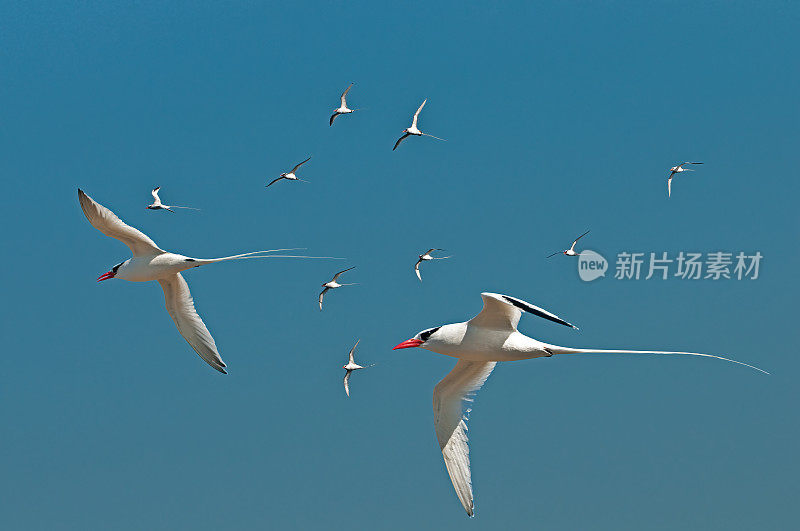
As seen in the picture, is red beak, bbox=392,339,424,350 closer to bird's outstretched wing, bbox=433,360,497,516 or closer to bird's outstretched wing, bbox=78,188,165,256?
bird's outstretched wing, bbox=433,360,497,516

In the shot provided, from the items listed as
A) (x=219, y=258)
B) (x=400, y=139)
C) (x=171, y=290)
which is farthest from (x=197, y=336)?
(x=400, y=139)

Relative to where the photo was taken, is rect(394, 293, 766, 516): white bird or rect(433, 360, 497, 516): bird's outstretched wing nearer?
rect(394, 293, 766, 516): white bird

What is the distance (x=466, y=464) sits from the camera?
15.5 m

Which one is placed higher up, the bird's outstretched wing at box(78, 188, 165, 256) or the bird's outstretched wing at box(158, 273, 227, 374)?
the bird's outstretched wing at box(78, 188, 165, 256)

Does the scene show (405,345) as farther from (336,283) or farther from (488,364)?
(336,283)

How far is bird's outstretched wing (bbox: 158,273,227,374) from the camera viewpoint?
60.6 feet

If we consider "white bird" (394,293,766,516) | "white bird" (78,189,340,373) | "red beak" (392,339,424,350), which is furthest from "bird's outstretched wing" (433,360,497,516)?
"white bird" (78,189,340,373)

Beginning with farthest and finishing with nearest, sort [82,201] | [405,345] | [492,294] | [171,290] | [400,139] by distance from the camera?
[400,139] → [171,290] → [82,201] → [405,345] → [492,294]

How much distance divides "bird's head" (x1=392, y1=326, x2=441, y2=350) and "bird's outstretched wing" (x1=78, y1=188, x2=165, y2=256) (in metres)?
5.23

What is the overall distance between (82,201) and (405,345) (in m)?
6.10

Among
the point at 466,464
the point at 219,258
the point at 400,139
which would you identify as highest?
the point at 400,139

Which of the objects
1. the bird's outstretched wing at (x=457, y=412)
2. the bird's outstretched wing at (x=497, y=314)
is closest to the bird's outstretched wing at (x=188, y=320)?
the bird's outstretched wing at (x=457, y=412)

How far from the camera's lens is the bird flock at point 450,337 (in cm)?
1405

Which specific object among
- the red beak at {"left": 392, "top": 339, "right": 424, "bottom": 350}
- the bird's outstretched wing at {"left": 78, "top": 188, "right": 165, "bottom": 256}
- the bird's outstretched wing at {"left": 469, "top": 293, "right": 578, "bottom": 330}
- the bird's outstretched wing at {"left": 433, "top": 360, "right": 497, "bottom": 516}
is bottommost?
the bird's outstretched wing at {"left": 433, "top": 360, "right": 497, "bottom": 516}
